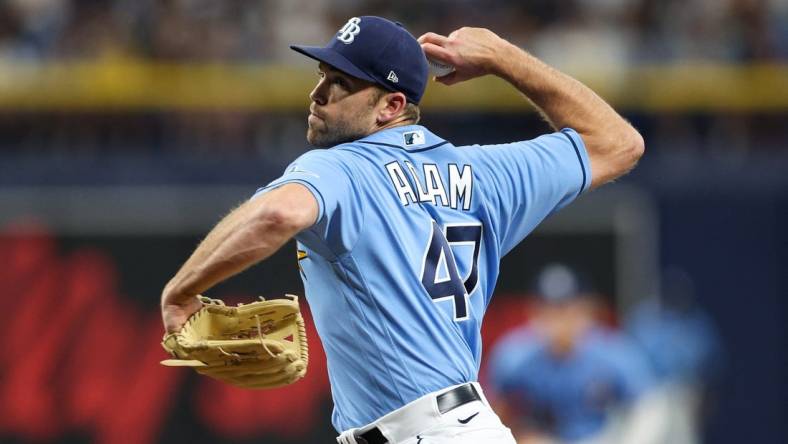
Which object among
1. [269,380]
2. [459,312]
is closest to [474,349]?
[459,312]

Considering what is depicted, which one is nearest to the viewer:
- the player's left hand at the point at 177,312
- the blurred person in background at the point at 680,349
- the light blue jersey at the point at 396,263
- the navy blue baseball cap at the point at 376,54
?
the player's left hand at the point at 177,312

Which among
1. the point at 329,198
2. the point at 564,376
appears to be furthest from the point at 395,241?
the point at 564,376

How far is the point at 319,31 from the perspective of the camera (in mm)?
12836

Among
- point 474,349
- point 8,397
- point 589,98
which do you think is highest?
point 589,98

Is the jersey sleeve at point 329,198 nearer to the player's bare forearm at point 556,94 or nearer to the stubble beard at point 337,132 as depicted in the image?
the stubble beard at point 337,132

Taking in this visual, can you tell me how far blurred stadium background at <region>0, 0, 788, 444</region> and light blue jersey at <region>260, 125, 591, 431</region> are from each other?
6.53m

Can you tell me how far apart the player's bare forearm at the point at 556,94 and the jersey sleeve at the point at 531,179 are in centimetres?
8

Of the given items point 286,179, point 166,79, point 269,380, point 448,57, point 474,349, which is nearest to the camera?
point 286,179

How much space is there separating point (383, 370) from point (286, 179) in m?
0.76

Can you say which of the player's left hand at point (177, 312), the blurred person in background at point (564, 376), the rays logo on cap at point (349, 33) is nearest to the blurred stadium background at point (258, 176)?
the blurred person in background at point (564, 376)

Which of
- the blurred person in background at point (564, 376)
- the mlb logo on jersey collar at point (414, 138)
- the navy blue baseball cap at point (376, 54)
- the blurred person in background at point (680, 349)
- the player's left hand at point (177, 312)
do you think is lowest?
the blurred person in background at point (680, 349)

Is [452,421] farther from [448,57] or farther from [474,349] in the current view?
[448,57]

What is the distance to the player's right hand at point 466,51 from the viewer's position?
5289 millimetres

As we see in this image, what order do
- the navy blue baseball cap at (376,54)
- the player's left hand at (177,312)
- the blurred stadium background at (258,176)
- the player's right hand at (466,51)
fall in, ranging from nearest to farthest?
the player's left hand at (177,312), the navy blue baseball cap at (376,54), the player's right hand at (466,51), the blurred stadium background at (258,176)
